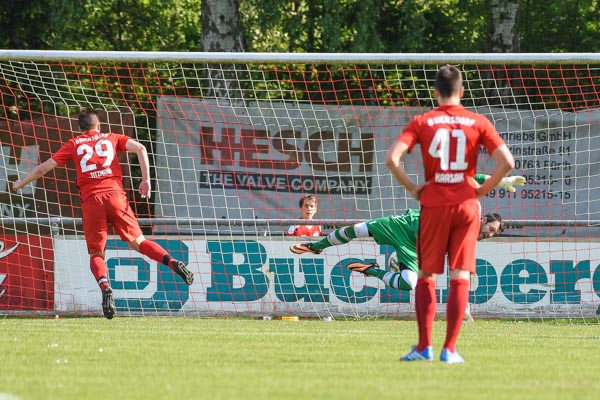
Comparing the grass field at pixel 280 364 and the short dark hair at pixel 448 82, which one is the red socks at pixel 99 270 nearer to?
the grass field at pixel 280 364

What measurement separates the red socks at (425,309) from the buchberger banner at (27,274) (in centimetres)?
823

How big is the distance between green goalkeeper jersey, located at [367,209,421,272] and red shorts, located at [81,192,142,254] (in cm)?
256

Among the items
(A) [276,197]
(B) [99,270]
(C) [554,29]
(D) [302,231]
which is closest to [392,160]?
(B) [99,270]

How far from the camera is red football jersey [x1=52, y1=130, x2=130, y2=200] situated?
11.6 m

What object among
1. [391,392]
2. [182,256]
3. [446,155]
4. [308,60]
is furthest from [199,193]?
[391,392]

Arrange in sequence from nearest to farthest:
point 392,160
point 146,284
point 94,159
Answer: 1. point 392,160
2. point 94,159
3. point 146,284

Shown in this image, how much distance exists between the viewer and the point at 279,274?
14.9 m

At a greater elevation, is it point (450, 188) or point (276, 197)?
point (450, 188)

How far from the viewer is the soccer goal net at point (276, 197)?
581 inches

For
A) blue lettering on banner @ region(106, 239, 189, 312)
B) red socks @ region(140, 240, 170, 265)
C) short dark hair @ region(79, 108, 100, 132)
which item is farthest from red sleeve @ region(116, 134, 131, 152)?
blue lettering on banner @ region(106, 239, 189, 312)

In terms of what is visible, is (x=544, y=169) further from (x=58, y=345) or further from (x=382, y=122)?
(x=58, y=345)

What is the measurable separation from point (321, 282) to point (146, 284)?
2214mm

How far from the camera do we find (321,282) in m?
14.9

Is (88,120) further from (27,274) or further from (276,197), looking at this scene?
(276,197)
